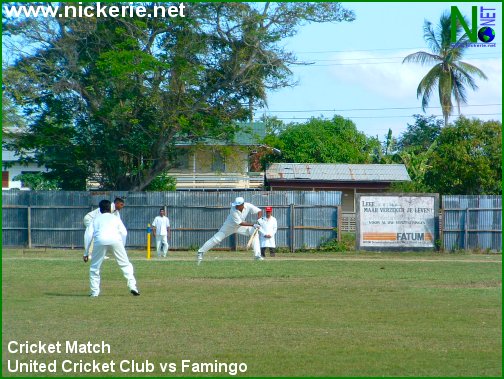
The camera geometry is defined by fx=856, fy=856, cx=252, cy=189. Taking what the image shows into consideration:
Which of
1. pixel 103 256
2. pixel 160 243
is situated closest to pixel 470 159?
pixel 160 243

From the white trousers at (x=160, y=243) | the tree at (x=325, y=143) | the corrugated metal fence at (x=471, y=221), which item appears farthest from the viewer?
the tree at (x=325, y=143)

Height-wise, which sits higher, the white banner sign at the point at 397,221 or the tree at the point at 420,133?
the tree at the point at 420,133

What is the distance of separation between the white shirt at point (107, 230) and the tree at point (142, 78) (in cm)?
2017

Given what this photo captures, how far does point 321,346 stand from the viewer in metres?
11.1

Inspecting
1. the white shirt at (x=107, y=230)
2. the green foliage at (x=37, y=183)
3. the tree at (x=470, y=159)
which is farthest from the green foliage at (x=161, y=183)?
the white shirt at (x=107, y=230)

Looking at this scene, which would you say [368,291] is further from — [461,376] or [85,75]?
[85,75]

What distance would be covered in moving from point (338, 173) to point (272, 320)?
39439mm

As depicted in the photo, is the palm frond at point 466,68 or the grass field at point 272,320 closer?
the grass field at point 272,320

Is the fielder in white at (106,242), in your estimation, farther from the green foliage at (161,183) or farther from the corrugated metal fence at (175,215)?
the green foliage at (161,183)

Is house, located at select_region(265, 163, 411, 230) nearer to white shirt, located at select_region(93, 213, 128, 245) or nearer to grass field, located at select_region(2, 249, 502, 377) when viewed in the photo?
grass field, located at select_region(2, 249, 502, 377)

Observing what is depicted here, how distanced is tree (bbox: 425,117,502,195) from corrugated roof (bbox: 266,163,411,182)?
31.0 feet

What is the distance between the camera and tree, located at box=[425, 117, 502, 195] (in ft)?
132

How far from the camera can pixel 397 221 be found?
35.1 m

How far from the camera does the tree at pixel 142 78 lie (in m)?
37.0
